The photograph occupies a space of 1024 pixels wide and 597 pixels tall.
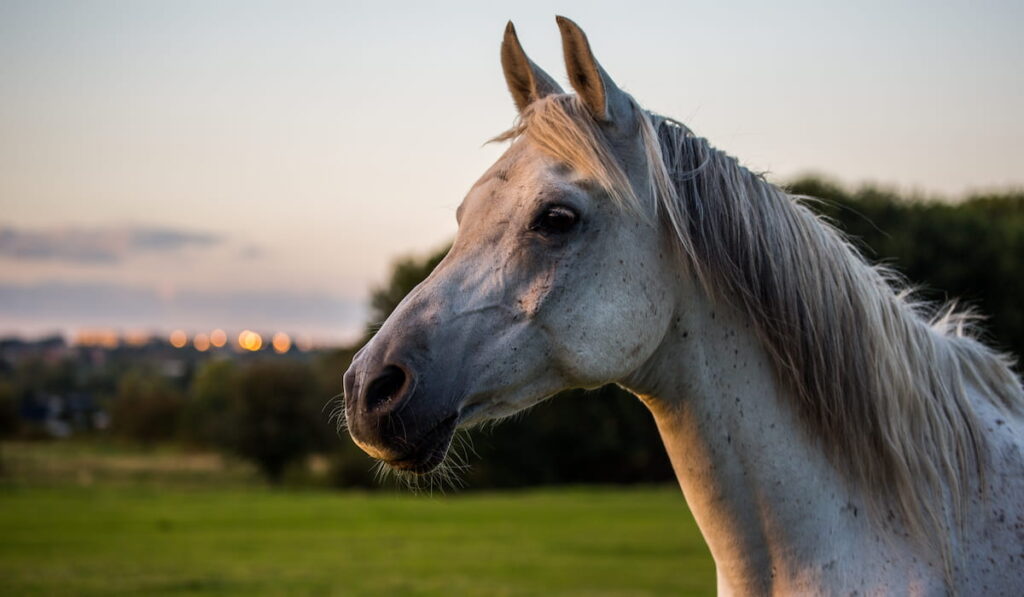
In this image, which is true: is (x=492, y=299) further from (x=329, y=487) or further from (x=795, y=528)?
(x=329, y=487)

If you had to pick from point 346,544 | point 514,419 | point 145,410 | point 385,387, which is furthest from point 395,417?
point 145,410

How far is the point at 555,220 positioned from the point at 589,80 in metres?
0.42

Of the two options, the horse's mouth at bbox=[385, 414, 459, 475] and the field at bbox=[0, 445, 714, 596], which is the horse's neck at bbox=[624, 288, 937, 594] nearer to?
the horse's mouth at bbox=[385, 414, 459, 475]

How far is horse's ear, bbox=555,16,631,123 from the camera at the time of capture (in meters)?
2.48

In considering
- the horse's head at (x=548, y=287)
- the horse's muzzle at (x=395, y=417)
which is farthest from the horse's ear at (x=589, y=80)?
the horse's muzzle at (x=395, y=417)

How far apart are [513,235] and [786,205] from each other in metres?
0.85

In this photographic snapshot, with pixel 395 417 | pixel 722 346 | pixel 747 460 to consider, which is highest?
pixel 722 346

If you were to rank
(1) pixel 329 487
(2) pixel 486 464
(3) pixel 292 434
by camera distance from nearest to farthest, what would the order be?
1. (2) pixel 486 464
2. (1) pixel 329 487
3. (3) pixel 292 434

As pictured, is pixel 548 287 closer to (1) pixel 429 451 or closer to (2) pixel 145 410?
(1) pixel 429 451

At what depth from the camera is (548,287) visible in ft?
8.21

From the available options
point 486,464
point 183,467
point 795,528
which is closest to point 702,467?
point 795,528

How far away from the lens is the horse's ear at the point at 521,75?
9.59 feet

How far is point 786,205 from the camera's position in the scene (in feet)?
8.89

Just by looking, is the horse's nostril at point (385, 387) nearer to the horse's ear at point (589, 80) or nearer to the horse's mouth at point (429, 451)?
the horse's mouth at point (429, 451)
